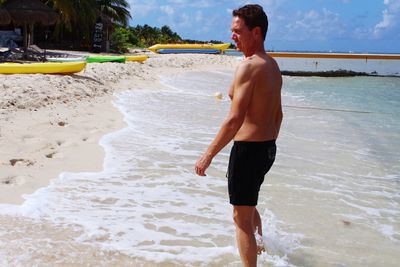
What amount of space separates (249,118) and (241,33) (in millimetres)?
487

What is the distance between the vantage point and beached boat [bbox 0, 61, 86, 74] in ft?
31.8

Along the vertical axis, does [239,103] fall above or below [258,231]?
above

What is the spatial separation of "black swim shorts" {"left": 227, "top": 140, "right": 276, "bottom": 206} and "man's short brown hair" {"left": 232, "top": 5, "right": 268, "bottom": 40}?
66 cm

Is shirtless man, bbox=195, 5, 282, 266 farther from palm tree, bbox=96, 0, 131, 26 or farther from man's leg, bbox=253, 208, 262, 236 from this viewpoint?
palm tree, bbox=96, 0, 131, 26

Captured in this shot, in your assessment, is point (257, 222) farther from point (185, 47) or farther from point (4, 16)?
point (185, 47)

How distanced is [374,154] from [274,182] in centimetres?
272

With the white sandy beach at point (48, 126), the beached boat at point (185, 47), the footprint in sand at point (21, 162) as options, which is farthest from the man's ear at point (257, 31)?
the beached boat at point (185, 47)

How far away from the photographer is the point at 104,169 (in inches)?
194

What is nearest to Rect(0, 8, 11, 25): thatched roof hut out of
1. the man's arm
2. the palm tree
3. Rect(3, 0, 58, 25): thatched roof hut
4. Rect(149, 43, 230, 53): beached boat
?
Rect(3, 0, 58, 25): thatched roof hut

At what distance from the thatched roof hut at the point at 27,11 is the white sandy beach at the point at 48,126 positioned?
663cm

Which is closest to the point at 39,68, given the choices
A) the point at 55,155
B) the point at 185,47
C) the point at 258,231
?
the point at 55,155

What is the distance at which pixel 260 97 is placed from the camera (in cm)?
242

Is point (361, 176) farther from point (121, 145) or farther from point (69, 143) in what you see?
point (69, 143)

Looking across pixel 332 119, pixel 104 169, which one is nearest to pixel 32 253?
pixel 104 169
